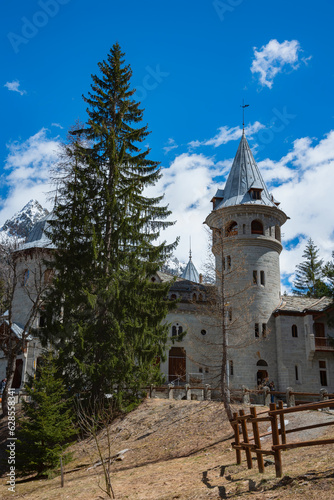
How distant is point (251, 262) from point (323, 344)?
26.2 feet

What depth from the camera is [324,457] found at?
9992mm

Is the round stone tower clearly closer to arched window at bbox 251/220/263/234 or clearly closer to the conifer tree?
arched window at bbox 251/220/263/234

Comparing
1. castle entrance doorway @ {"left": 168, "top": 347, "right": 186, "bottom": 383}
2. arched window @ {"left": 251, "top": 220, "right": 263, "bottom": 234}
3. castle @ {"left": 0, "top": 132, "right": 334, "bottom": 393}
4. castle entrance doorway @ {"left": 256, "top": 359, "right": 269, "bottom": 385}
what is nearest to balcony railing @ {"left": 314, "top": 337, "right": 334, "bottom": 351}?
castle @ {"left": 0, "top": 132, "right": 334, "bottom": 393}

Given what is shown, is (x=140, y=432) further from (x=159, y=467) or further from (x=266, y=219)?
(x=266, y=219)

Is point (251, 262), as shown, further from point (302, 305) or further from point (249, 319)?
point (302, 305)

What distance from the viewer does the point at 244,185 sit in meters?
38.5

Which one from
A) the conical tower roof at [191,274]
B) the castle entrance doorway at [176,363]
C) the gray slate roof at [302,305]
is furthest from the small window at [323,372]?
the conical tower roof at [191,274]

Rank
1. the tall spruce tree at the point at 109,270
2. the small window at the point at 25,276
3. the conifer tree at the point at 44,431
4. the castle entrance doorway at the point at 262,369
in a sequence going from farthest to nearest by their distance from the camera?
1. the small window at the point at 25,276
2. the castle entrance doorway at the point at 262,369
3. the tall spruce tree at the point at 109,270
4. the conifer tree at the point at 44,431

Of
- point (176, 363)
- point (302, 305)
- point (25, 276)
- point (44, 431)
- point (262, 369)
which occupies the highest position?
point (25, 276)

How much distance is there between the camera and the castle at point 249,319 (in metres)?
32.7

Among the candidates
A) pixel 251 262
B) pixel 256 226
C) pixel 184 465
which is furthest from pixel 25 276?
pixel 184 465

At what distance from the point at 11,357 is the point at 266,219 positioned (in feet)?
72.0

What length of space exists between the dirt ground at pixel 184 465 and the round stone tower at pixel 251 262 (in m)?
10.9

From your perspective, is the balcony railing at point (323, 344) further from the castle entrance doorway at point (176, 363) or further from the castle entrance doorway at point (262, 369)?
the castle entrance doorway at point (176, 363)
